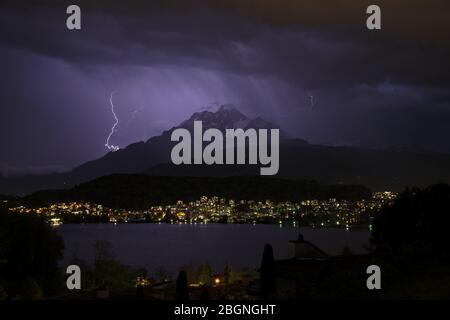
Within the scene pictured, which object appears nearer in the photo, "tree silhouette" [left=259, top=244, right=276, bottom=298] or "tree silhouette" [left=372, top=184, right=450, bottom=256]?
"tree silhouette" [left=259, top=244, right=276, bottom=298]

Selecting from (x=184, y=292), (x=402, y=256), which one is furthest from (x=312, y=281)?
(x=184, y=292)

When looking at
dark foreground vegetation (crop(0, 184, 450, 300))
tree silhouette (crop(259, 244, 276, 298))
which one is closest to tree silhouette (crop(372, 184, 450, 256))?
dark foreground vegetation (crop(0, 184, 450, 300))

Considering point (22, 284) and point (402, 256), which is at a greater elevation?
point (402, 256)

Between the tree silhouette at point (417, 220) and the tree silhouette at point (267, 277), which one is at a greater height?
the tree silhouette at point (417, 220)

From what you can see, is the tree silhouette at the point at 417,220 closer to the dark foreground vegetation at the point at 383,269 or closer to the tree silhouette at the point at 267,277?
the dark foreground vegetation at the point at 383,269

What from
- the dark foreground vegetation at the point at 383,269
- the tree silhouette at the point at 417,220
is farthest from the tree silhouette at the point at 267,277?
the tree silhouette at the point at 417,220

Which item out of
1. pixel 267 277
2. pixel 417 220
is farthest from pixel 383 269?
pixel 417 220

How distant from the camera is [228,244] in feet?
575

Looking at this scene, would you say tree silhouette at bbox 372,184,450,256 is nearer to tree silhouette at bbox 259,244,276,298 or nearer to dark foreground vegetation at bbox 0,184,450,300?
dark foreground vegetation at bbox 0,184,450,300

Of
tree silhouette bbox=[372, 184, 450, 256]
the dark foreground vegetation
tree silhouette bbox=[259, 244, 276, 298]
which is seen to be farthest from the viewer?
tree silhouette bbox=[372, 184, 450, 256]

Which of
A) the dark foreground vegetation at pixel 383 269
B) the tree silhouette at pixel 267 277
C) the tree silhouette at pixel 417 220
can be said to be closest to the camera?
the dark foreground vegetation at pixel 383 269

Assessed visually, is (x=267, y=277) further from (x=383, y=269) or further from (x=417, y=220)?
(x=417, y=220)
